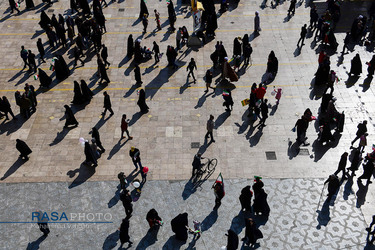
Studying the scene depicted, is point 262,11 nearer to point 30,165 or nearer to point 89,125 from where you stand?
point 89,125

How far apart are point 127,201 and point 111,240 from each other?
1.53 metres

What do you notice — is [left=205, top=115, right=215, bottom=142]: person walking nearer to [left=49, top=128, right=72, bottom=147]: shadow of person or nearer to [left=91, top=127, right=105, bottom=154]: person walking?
→ [left=91, top=127, right=105, bottom=154]: person walking

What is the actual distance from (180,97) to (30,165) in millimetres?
8067

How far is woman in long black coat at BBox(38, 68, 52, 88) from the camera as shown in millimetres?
21828

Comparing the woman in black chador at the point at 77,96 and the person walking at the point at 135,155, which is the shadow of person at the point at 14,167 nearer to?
the woman in black chador at the point at 77,96

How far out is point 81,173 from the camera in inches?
695

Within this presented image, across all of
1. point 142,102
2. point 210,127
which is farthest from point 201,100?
point 210,127

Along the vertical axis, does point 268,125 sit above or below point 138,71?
below

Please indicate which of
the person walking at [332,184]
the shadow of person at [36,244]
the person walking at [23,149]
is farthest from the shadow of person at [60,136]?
the person walking at [332,184]

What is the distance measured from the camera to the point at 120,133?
64.0 feet

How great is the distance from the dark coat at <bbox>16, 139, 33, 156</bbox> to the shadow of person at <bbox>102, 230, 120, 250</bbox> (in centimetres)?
590

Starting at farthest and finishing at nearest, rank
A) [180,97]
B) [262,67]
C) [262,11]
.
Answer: [262,11] → [262,67] → [180,97]

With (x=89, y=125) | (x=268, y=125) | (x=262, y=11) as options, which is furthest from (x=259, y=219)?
(x=262, y=11)

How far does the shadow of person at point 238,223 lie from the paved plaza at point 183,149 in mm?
38
